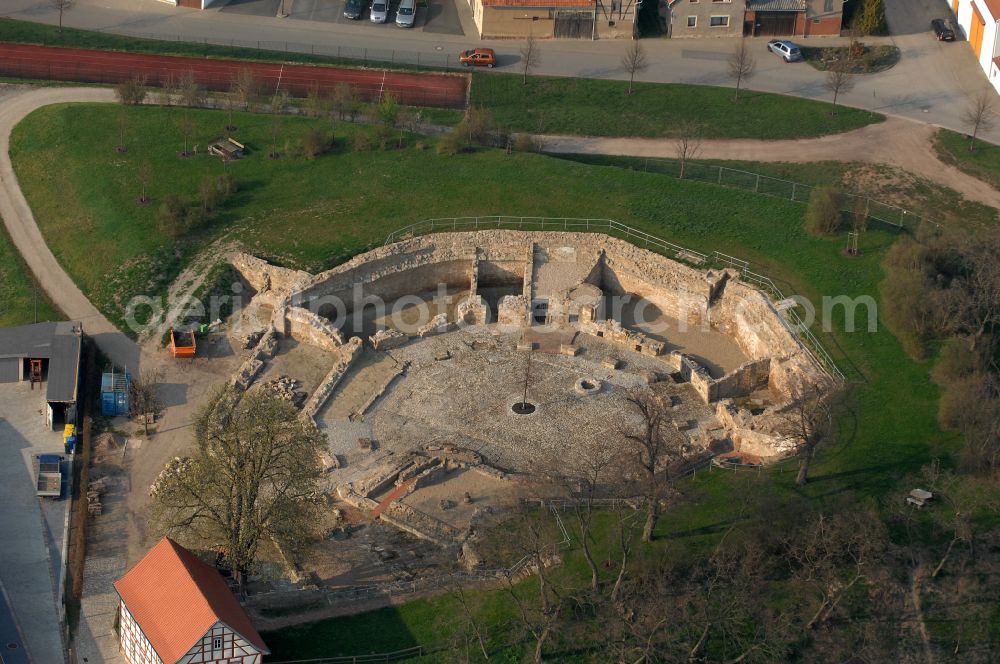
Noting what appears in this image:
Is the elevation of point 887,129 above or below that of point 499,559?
above

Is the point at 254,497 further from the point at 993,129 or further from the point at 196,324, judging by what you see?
the point at 993,129

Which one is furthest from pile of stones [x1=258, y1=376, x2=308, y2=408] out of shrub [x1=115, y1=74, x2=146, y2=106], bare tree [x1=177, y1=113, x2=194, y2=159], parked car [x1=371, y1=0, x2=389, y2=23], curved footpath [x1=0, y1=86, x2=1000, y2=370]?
parked car [x1=371, y1=0, x2=389, y2=23]

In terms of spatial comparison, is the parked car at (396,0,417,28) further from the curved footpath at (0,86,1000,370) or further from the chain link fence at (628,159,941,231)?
the chain link fence at (628,159,941,231)

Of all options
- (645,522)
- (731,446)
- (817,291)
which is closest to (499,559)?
(645,522)

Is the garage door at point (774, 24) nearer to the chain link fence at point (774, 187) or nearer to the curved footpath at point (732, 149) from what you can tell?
the curved footpath at point (732, 149)

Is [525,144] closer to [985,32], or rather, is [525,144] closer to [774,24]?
[774,24]
